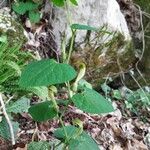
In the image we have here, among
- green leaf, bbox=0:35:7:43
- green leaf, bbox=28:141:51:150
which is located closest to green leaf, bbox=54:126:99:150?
green leaf, bbox=28:141:51:150

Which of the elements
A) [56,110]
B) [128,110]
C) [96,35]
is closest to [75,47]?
[96,35]

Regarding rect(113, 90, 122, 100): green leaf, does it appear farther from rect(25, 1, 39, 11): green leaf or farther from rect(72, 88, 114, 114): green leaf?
rect(72, 88, 114, 114): green leaf

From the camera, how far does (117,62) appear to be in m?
3.94

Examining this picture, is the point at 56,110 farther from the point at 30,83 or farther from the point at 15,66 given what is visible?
the point at 15,66

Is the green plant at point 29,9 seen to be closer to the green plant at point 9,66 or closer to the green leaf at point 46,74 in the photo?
the green plant at point 9,66

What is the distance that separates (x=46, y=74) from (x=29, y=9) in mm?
2277

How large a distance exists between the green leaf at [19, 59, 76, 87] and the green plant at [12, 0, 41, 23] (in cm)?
215

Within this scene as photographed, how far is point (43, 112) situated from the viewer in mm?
1639

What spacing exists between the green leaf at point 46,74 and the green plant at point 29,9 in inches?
84.6

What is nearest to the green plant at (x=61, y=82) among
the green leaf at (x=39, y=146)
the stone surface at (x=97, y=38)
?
the green leaf at (x=39, y=146)

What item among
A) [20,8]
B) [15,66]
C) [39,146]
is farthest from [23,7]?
[39,146]

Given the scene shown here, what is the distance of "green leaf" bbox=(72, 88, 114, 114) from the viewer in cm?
145

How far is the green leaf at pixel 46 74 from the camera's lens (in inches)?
54.1

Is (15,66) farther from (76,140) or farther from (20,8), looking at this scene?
(76,140)
